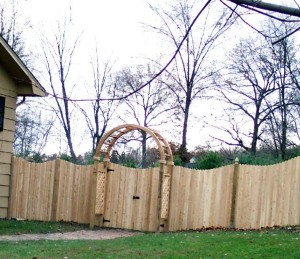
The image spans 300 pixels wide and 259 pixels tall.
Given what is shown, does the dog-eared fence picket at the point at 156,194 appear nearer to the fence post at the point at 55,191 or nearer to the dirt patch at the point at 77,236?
the fence post at the point at 55,191

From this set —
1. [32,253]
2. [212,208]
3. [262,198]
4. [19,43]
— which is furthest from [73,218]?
[19,43]

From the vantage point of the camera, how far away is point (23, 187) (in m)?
14.6

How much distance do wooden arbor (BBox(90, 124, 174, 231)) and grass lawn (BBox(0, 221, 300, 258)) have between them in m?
3.08

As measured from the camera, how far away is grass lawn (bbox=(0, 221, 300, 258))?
7831 mm

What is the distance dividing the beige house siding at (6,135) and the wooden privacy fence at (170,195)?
29 cm

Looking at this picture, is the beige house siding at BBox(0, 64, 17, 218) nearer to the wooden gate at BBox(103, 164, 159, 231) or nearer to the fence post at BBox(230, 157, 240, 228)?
the wooden gate at BBox(103, 164, 159, 231)

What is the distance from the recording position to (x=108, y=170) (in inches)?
557

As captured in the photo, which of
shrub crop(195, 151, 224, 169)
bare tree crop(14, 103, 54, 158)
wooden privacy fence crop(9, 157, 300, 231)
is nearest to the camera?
wooden privacy fence crop(9, 157, 300, 231)

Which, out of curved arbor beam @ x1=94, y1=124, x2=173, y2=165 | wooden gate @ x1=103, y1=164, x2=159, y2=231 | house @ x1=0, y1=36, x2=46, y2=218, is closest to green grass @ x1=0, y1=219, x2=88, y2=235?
wooden gate @ x1=103, y1=164, x2=159, y2=231

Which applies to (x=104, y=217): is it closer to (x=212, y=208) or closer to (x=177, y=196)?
(x=177, y=196)

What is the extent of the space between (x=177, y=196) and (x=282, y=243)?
4952 mm

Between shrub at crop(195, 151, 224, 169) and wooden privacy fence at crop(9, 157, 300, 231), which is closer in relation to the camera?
wooden privacy fence at crop(9, 157, 300, 231)

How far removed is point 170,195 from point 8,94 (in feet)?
15.7

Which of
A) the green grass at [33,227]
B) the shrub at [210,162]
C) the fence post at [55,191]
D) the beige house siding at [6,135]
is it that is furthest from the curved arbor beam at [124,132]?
the beige house siding at [6,135]
